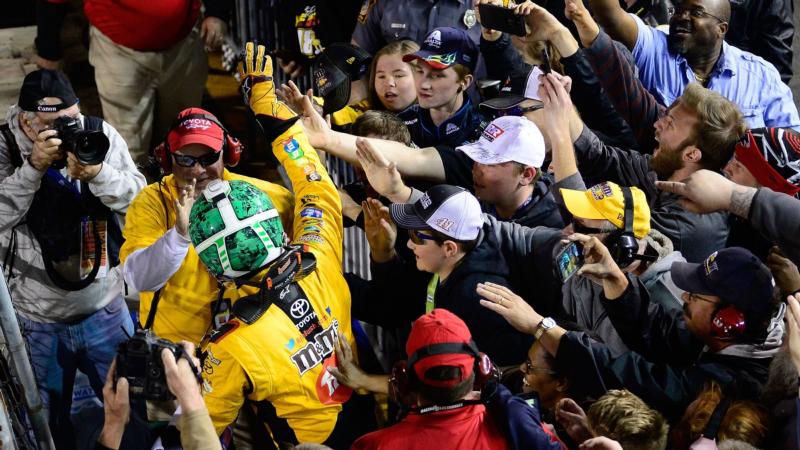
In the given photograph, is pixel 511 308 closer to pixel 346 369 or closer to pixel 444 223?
pixel 444 223

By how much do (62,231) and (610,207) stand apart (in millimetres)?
2448

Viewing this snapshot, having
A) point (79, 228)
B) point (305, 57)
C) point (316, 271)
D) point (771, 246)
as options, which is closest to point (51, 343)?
point (79, 228)

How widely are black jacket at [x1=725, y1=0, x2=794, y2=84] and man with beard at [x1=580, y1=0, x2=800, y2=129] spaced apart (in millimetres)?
927

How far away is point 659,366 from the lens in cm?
357

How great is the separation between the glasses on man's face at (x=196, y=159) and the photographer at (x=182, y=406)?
1.28 meters

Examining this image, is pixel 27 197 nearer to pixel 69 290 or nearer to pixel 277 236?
→ pixel 69 290

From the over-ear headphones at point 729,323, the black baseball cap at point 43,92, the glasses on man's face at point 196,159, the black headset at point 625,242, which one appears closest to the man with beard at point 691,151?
the black headset at point 625,242

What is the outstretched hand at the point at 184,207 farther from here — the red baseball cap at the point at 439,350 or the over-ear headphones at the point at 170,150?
the red baseball cap at the point at 439,350

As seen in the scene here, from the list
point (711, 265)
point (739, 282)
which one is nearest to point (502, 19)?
point (711, 265)

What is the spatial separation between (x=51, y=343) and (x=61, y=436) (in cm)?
47

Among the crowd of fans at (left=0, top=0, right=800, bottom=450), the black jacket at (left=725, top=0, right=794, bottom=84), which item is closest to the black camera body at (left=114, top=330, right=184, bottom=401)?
the crowd of fans at (left=0, top=0, right=800, bottom=450)

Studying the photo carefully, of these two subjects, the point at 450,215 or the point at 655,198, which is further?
the point at 655,198

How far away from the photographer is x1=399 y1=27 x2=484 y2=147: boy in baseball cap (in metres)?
5.22

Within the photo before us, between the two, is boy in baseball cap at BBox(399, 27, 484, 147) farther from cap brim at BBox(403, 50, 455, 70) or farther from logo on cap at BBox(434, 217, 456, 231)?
logo on cap at BBox(434, 217, 456, 231)
